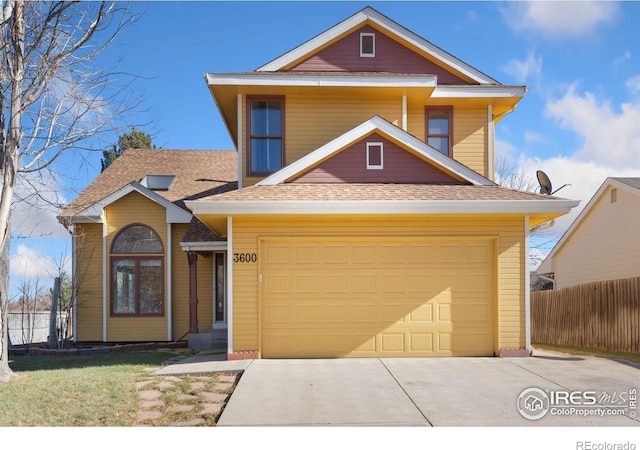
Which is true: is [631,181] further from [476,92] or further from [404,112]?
[404,112]

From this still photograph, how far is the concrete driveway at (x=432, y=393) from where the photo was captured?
6.47 metres

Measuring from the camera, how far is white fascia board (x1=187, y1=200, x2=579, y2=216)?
33.4ft

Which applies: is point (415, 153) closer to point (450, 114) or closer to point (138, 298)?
point (450, 114)

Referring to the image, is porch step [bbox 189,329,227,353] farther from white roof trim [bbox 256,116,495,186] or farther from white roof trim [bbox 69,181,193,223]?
white roof trim [bbox 256,116,495,186]

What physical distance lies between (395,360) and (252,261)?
336cm

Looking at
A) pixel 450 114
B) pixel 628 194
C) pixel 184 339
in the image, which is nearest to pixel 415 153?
pixel 450 114

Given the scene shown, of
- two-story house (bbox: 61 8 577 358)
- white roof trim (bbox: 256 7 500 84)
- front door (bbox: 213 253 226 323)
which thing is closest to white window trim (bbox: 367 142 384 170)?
two-story house (bbox: 61 8 577 358)

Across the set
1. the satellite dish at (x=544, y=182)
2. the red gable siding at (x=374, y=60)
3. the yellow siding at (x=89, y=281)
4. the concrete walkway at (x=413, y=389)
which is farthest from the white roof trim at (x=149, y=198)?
the satellite dish at (x=544, y=182)

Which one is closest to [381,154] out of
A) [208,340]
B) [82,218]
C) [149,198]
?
[208,340]

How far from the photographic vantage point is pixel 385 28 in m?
13.9

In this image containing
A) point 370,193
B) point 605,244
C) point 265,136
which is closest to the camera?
point 370,193

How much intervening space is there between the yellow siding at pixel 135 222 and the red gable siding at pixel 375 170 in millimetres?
6202

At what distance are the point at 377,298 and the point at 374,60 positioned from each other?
257 inches

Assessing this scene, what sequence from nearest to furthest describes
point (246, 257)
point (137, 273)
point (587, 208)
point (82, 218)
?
1. point (246, 257)
2. point (82, 218)
3. point (137, 273)
4. point (587, 208)
